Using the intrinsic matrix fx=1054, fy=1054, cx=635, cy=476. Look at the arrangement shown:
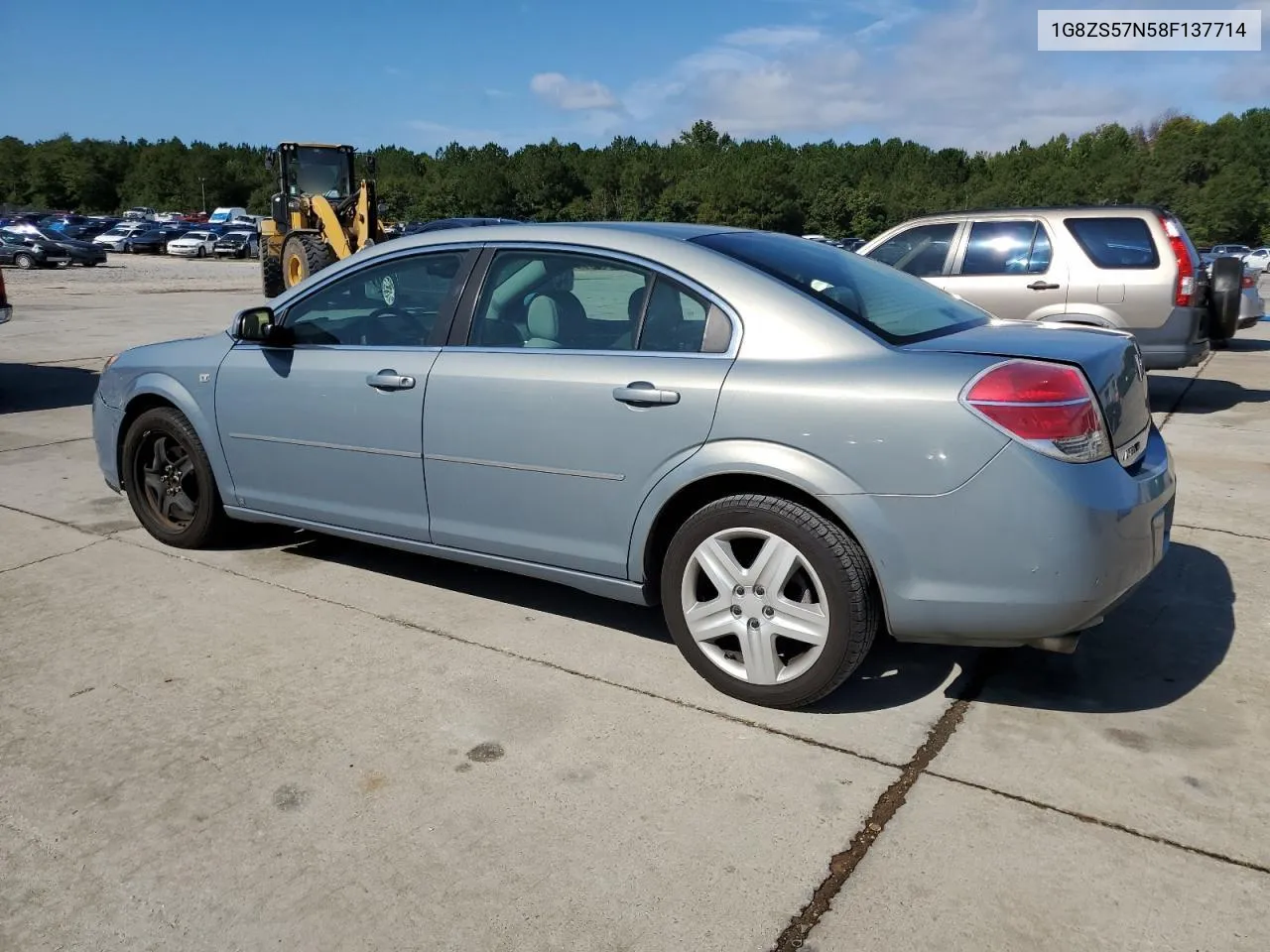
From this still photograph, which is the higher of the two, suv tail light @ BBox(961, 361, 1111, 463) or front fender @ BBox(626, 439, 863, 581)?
suv tail light @ BBox(961, 361, 1111, 463)

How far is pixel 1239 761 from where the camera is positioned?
3.08 m

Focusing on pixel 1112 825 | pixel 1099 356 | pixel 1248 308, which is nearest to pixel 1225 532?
pixel 1099 356

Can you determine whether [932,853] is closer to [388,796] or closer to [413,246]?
[388,796]

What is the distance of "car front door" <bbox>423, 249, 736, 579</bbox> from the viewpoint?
3479 millimetres

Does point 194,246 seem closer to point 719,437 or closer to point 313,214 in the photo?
point 313,214

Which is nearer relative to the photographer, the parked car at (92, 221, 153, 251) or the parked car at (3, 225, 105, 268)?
the parked car at (3, 225, 105, 268)

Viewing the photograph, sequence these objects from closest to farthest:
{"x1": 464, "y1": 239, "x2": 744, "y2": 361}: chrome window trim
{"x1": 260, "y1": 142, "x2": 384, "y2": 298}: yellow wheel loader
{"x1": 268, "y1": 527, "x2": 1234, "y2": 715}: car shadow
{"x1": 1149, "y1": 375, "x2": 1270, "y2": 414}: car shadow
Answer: {"x1": 464, "y1": 239, "x2": 744, "y2": 361}: chrome window trim → {"x1": 268, "y1": 527, "x2": 1234, "y2": 715}: car shadow → {"x1": 1149, "y1": 375, "x2": 1270, "y2": 414}: car shadow → {"x1": 260, "y1": 142, "x2": 384, "y2": 298}: yellow wheel loader

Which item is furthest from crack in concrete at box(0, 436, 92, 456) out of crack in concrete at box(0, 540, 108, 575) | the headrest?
the headrest

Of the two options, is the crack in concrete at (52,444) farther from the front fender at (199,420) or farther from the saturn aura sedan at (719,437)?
the saturn aura sedan at (719,437)

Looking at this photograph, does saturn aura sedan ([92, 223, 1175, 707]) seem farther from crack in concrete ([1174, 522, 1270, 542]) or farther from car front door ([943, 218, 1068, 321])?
car front door ([943, 218, 1068, 321])

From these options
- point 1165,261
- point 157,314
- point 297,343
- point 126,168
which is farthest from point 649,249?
point 126,168

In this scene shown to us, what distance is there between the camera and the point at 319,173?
2242 centimetres

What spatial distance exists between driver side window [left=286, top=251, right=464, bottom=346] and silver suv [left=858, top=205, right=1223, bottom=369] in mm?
5295

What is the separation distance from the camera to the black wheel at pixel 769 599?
321 cm
